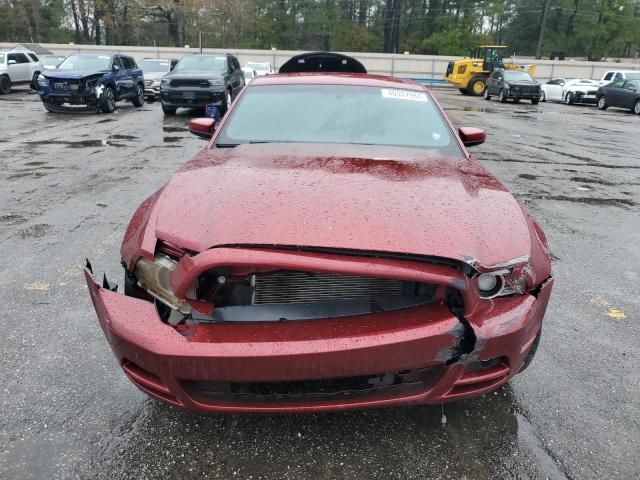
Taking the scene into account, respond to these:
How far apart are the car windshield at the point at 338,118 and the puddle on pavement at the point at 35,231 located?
2474 millimetres

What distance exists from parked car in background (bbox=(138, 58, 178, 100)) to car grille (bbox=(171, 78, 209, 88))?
620 centimetres

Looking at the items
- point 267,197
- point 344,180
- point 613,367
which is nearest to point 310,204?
point 267,197

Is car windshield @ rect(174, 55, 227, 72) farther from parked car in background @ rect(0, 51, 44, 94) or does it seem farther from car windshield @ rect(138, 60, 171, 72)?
parked car in background @ rect(0, 51, 44, 94)

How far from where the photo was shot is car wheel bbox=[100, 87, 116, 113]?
14.8m

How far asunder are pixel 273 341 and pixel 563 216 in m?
5.12

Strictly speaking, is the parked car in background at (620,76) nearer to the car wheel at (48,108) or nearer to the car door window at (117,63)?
the car door window at (117,63)

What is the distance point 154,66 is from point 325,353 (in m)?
22.3

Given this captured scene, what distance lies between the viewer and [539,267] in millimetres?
2150

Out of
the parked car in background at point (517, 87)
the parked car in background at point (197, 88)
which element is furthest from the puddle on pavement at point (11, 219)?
the parked car in background at point (517, 87)

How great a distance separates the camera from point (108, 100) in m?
15.0

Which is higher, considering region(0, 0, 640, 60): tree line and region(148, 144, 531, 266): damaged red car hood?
region(0, 0, 640, 60): tree line

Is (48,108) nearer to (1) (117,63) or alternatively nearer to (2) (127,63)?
(1) (117,63)

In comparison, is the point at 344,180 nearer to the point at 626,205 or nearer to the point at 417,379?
the point at 417,379

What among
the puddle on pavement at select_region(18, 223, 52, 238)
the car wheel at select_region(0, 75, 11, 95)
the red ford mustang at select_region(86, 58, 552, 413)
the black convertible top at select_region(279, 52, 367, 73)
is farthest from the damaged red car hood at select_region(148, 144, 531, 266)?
the car wheel at select_region(0, 75, 11, 95)
